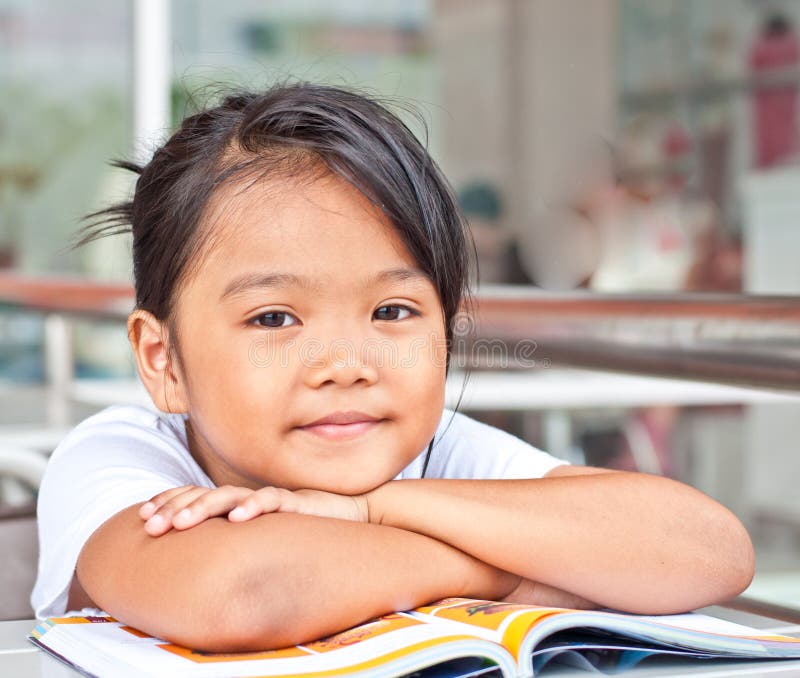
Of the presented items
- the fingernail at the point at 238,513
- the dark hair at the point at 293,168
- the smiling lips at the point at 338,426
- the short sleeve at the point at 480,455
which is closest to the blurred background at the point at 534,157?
the short sleeve at the point at 480,455

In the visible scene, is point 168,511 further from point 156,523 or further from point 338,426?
point 338,426

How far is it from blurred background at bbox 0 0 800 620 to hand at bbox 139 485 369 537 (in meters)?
1.09

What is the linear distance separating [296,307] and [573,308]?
0.58 meters

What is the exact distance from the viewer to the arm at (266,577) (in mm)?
540

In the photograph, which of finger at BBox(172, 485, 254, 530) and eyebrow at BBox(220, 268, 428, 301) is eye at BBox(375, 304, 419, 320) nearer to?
eyebrow at BBox(220, 268, 428, 301)

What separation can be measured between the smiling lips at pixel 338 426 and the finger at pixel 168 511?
88 millimetres

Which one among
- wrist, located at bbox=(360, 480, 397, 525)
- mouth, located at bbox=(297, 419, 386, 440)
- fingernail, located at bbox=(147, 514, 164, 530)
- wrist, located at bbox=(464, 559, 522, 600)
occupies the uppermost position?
mouth, located at bbox=(297, 419, 386, 440)

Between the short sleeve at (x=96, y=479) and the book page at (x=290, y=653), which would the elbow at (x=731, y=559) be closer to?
the book page at (x=290, y=653)

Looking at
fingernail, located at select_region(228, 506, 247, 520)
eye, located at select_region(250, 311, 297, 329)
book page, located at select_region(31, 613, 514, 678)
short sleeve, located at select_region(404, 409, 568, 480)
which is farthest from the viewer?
short sleeve, located at select_region(404, 409, 568, 480)

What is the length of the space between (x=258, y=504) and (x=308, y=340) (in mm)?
119

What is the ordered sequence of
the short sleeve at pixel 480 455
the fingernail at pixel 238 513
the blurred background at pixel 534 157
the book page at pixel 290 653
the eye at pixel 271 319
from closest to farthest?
the book page at pixel 290 653, the fingernail at pixel 238 513, the eye at pixel 271 319, the short sleeve at pixel 480 455, the blurred background at pixel 534 157

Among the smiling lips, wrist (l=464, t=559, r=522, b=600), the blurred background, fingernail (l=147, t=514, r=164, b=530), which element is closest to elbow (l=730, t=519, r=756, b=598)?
wrist (l=464, t=559, r=522, b=600)

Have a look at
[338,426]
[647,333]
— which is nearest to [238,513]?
[338,426]

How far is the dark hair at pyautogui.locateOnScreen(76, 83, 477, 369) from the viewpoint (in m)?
0.75
